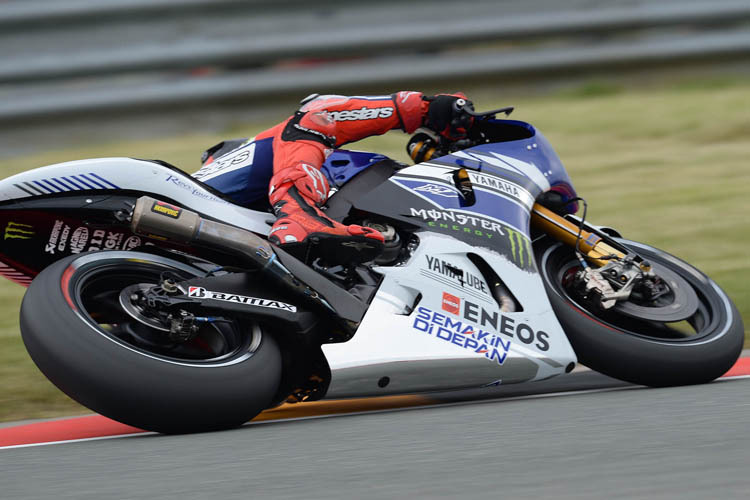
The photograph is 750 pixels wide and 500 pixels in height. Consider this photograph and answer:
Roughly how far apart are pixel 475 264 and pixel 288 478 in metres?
1.43

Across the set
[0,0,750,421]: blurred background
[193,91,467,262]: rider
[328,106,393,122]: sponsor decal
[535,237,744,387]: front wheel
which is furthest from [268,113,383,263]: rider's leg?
[0,0,750,421]: blurred background

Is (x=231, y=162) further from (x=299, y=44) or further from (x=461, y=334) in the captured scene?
(x=299, y=44)

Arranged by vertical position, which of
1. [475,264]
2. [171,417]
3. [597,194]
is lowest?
[597,194]

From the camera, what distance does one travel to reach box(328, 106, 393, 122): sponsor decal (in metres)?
3.88

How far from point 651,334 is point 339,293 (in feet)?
4.17

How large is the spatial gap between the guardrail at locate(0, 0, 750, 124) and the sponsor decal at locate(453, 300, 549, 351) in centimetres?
616

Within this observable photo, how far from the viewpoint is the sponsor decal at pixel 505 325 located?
144 inches

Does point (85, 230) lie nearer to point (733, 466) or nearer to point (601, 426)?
point (601, 426)

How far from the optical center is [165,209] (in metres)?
3.33

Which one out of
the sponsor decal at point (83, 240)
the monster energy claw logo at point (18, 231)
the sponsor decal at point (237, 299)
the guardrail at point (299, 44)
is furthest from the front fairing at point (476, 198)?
the guardrail at point (299, 44)

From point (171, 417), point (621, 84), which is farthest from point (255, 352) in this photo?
point (621, 84)

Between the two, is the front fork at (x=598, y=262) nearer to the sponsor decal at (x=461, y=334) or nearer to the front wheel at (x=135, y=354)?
the sponsor decal at (x=461, y=334)

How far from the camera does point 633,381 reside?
3.84 meters

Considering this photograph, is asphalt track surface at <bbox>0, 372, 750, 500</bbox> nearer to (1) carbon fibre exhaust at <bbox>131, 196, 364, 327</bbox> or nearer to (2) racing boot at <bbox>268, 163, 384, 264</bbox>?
(1) carbon fibre exhaust at <bbox>131, 196, 364, 327</bbox>
